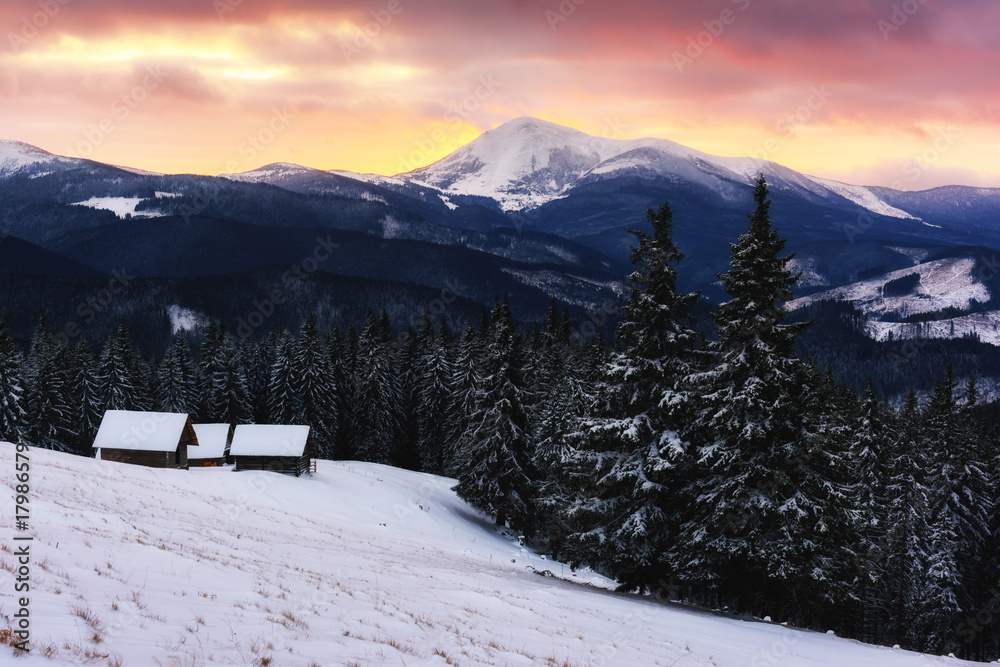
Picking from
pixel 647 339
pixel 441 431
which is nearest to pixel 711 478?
pixel 647 339

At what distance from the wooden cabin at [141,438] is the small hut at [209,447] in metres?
5.52

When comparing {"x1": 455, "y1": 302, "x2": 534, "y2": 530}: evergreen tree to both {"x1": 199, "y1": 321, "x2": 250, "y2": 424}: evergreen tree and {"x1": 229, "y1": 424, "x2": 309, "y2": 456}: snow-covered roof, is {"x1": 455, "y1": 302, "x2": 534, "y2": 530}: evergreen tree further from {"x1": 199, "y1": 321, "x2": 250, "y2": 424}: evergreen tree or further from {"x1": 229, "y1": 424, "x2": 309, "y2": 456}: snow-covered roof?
{"x1": 199, "y1": 321, "x2": 250, "y2": 424}: evergreen tree

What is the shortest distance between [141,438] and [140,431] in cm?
64

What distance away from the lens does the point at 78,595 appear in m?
7.98

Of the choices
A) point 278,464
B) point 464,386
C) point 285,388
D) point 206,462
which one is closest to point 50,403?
point 206,462

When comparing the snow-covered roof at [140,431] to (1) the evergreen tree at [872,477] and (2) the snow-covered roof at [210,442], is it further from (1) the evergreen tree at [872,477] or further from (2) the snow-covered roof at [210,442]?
(1) the evergreen tree at [872,477]

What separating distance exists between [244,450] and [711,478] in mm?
37444

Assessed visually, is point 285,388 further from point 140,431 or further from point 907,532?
point 907,532

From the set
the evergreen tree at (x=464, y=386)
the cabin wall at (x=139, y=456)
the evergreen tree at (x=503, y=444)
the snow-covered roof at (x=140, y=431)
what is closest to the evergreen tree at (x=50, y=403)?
the snow-covered roof at (x=140, y=431)

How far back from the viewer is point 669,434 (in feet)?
66.2

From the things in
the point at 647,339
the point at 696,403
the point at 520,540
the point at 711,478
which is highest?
the point at 647,339

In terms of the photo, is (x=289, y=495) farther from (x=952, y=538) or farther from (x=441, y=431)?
(x=952, y=538)

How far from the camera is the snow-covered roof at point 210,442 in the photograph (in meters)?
52.6

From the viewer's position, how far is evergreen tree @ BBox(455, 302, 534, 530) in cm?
4225
